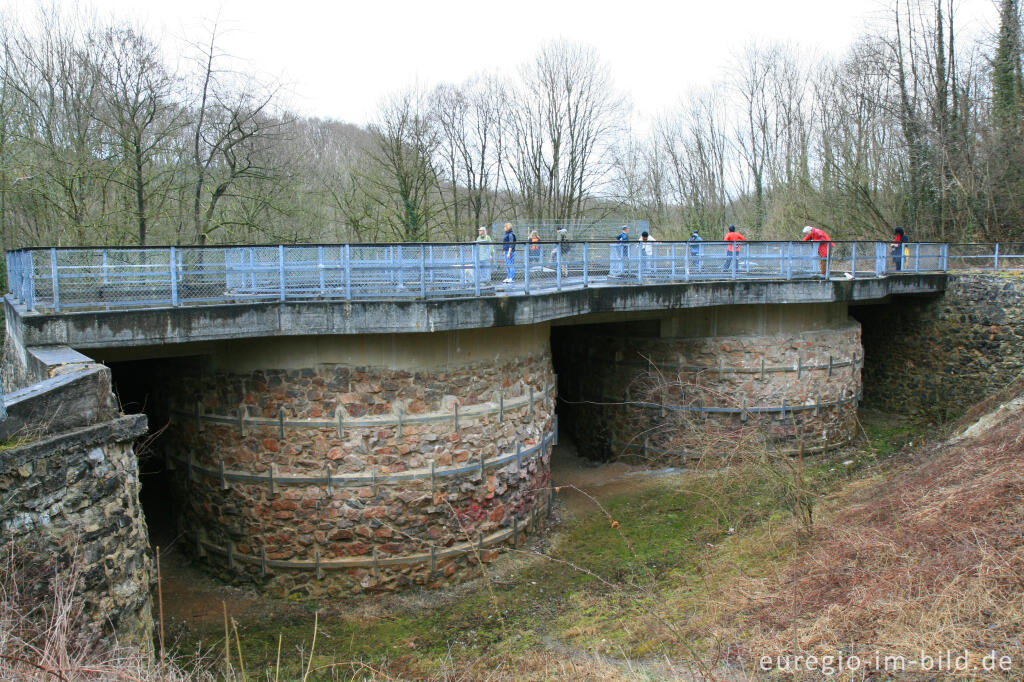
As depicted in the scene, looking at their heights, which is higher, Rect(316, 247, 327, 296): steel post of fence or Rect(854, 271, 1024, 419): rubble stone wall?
Rect(316, 247, 327, 296): steel post of fence

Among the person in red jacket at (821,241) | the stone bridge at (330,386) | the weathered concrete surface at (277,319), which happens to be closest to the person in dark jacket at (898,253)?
the person in red jacket at (821,241)

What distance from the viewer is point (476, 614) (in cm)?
867

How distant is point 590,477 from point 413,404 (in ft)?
19.4

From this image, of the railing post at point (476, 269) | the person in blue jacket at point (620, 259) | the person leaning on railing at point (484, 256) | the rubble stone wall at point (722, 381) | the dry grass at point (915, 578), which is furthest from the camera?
the rubble stone wall at point (722, 381)

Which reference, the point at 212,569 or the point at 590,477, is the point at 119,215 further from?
the point at 590,477

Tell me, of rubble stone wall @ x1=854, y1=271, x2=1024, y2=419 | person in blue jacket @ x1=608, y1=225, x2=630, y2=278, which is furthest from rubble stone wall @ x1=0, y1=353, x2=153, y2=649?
rubble stone wall @ x1=854, y1=271, x2=1024, y2=419

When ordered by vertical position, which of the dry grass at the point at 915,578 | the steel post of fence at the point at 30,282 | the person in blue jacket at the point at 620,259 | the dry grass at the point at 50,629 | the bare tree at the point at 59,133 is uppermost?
the bare tree at the point at 59,133

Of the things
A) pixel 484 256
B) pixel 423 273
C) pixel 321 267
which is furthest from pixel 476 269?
pixel 321 267

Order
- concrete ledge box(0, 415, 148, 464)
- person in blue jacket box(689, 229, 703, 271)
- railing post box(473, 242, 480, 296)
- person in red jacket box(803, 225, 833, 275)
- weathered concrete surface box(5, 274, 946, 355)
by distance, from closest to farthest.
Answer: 1. concrete ledge box(0, 415, 148, 464)
2. weathered concrete surface box(5, 274, 946, 355)
3. railing post box(473, 242, 480, 296)
4. person in blue jacket box(689, 229, 703, 271)
5. person in red jacket box(803, 225, 833, 275)

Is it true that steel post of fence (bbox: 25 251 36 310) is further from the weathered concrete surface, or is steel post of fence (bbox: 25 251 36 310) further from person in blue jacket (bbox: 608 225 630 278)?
person in blue jacket (bbox: 608 225 630 278)

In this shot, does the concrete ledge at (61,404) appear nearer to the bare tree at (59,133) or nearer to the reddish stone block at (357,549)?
the reddish stone block at (357,549)

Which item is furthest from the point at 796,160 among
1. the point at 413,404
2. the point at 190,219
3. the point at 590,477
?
the point at 413,404

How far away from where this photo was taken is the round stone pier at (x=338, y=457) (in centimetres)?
890

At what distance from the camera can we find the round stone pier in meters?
8.90
